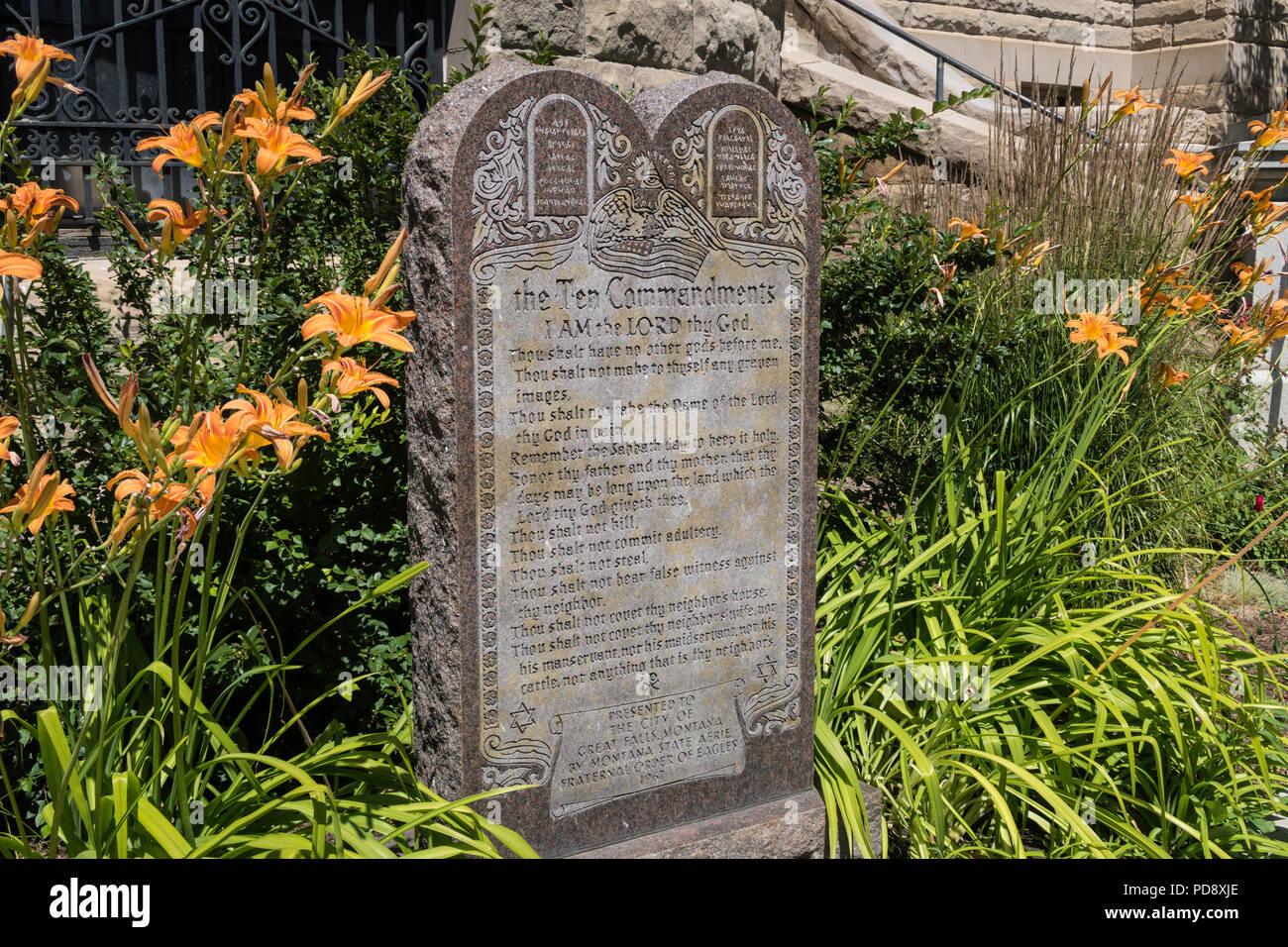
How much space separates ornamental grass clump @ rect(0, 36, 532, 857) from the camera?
1.82 metres

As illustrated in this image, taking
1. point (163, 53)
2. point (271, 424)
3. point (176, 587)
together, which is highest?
point (163, 53)

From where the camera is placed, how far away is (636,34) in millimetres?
4977

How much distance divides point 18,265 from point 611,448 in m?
1.21

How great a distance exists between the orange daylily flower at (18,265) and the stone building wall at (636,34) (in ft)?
10.4

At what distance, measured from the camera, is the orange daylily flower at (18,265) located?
1.73 m

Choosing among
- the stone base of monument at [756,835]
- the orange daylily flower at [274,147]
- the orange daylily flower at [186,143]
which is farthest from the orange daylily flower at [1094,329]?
the orange daylily flower at [186,143]

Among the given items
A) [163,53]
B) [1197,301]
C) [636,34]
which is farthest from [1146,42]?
[163,53]

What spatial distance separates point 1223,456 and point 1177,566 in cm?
64

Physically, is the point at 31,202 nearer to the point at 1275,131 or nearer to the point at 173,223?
the point at 173,223

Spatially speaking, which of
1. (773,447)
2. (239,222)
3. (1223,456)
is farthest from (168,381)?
(1223,456)

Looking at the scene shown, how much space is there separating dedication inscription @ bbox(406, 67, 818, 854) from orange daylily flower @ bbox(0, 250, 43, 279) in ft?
2.51

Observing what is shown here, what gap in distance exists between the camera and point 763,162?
264cm

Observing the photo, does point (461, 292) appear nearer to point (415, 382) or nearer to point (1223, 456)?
point (415, 382)

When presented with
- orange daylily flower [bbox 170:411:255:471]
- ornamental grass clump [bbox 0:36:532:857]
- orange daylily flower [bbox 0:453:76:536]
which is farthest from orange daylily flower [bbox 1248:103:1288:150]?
orange daylily flower [bbox 0:453:76:536]
